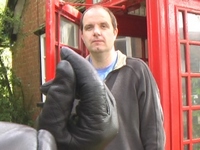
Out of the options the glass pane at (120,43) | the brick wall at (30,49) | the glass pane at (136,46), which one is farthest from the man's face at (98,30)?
the brick wall at (30,49)

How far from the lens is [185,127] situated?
2.87 meters

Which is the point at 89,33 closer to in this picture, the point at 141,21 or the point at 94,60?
the point at 94,60

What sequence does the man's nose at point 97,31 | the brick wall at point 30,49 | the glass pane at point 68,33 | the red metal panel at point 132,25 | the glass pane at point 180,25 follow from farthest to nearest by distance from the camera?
1. the brick wall at point 30,49
2. the red metal panel at point 132,25
3. the glass pane at point 68,33
4. the glass pane at point 180,25
5. the man's nose at point 97,31

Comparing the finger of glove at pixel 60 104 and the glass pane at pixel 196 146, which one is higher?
the finger of glove at pixel 60 104

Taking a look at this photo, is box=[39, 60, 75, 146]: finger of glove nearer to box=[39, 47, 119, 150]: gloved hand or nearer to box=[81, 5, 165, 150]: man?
box=[39, 47, 119, 150]: gloved hand

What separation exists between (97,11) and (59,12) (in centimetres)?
145

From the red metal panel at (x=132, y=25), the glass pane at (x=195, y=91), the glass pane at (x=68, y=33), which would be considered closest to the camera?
the glass pane at (x=195, y=91)

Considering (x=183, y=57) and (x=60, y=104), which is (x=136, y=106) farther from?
(x=183, y=57)

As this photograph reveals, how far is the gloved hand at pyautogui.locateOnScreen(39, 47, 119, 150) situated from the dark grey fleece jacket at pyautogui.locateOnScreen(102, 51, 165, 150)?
2.94ft

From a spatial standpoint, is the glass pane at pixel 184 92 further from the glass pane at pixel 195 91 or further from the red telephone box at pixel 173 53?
the glass pane at pixel 195 91

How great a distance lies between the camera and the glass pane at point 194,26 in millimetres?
2954

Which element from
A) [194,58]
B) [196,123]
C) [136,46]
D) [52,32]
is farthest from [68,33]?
[196,123]

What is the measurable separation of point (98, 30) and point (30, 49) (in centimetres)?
506

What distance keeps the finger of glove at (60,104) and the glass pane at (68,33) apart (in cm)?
242
